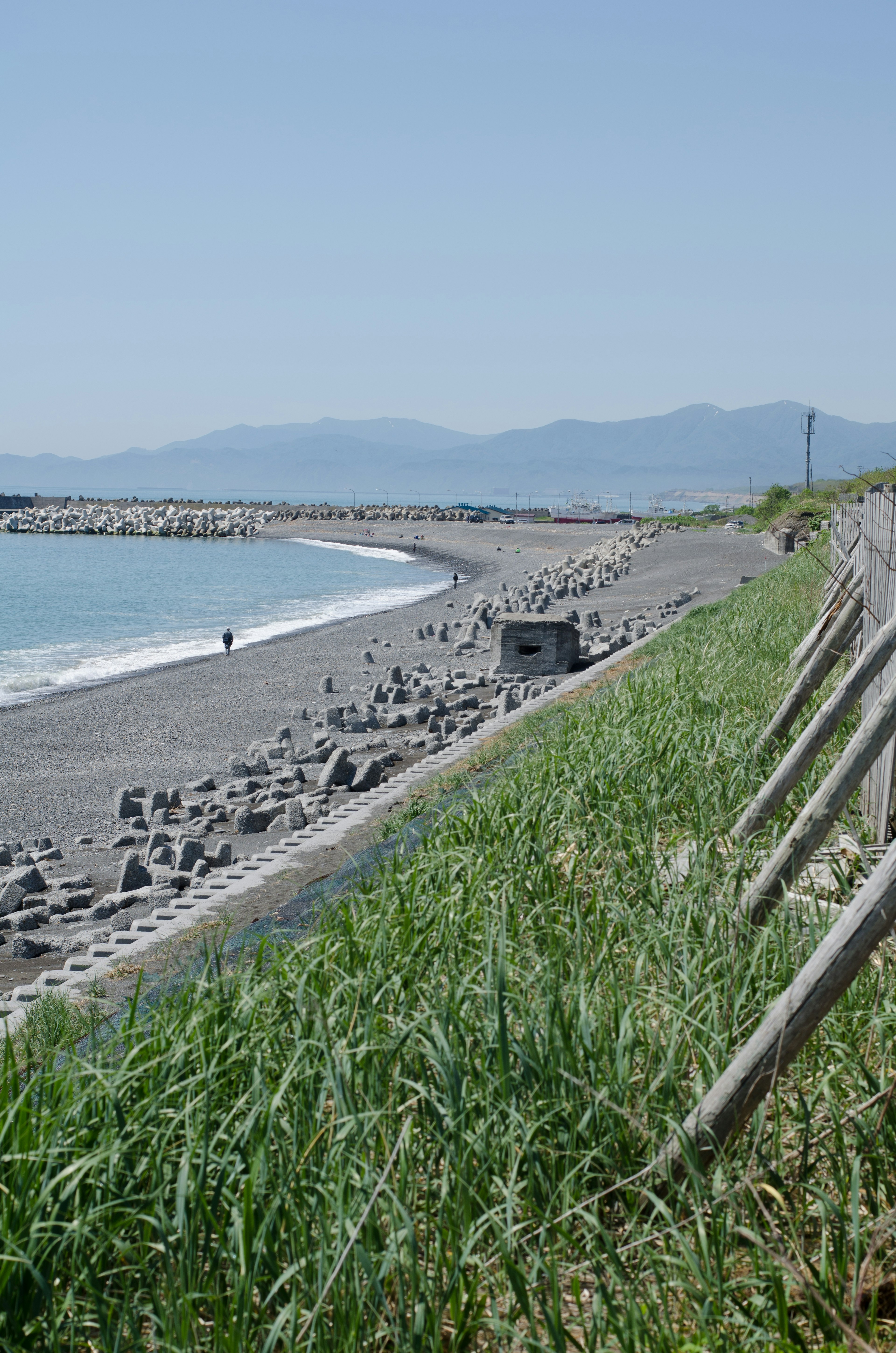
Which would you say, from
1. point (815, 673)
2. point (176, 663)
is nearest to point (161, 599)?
point (176, 663)

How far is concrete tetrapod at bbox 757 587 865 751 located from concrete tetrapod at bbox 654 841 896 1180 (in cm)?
345

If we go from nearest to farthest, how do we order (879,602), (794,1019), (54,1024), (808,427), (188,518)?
(794,1019), (54,1024), (879,602), (808,427), (188,518)

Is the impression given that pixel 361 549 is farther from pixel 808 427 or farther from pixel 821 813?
pixel 821 813

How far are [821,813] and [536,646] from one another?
1419cm

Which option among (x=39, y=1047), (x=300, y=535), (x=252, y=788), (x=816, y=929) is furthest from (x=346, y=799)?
(x=300, y=535)

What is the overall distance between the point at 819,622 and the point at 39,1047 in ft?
17.1

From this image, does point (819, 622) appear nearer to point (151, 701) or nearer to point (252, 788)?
point (252, 788)

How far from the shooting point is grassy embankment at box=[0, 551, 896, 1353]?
227cm

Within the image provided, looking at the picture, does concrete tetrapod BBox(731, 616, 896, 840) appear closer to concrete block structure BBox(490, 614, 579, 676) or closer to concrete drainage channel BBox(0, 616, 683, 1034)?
concrete drainage channel BBox(0, 616, 683, 1034)

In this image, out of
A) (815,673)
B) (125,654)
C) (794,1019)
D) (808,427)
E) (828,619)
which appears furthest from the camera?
(808,427)

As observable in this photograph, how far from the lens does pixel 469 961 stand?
3.61 metres

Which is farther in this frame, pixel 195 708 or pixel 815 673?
pixel 195 708

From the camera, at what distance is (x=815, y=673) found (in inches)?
234

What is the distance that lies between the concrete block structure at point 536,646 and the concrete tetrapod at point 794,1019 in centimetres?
1487
